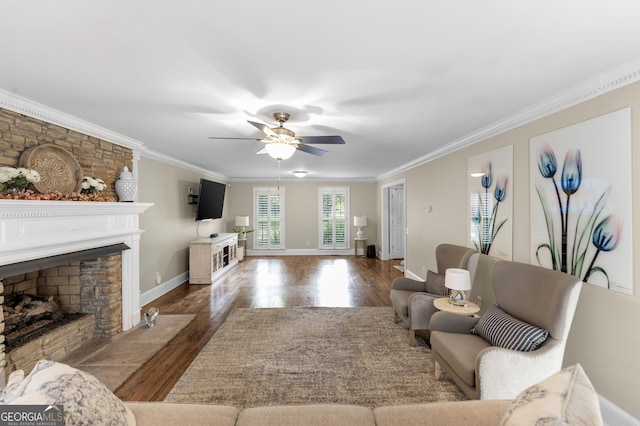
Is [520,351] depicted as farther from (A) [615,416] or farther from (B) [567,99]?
(B) [567,99]

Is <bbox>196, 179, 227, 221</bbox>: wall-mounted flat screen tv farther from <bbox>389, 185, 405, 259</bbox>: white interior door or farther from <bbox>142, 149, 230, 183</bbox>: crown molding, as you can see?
<bbox>389, 185, 405, 259</bbox>: white interior door

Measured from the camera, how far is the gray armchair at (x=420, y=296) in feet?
9.76

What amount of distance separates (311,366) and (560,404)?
2.13m

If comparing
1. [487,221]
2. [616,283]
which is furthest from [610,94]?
[487,221]

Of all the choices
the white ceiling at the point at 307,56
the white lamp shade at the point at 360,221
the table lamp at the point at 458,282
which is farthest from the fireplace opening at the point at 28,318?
the white lamp shade at the point at 360,221

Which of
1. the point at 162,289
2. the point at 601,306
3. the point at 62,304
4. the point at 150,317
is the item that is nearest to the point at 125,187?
the point at 62,304

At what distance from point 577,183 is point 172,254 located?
5843mm

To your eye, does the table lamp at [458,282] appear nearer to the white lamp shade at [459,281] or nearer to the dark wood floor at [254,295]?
the white lamp shade at [459,281]

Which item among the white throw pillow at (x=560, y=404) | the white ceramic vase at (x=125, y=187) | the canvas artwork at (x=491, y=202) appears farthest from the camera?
the white ceramic vase at (x=125, y=187)

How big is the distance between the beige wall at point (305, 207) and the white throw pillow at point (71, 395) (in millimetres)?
7546

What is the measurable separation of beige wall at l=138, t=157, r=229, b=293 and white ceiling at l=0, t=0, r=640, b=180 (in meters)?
1.76

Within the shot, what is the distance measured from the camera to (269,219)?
8.63 metres

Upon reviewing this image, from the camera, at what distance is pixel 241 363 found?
2686mm

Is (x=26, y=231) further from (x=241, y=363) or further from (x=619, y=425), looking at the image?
(x=619, y=425)
